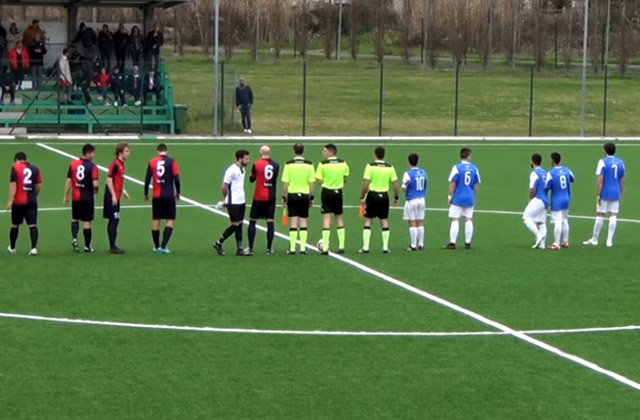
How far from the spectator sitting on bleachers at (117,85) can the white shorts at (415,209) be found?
2981 centimetres

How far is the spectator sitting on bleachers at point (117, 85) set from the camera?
172ft

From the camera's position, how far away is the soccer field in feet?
46.0

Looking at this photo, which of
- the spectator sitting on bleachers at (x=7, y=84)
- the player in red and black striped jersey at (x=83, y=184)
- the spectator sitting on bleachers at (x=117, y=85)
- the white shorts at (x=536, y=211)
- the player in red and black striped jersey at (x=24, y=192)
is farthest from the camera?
the spectator sitting on bleachers at (x=117, y=85)

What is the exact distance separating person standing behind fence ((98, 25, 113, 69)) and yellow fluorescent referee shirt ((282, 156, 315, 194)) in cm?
3129

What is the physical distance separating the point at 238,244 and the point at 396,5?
81.7 m

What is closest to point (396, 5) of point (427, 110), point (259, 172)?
point (427, 110)

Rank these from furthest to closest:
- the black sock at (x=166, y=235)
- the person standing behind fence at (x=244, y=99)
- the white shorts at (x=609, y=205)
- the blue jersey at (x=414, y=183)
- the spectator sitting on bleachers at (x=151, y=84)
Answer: the spectator sitting on bleachers at (x=151, y=84) → the person standing behind fence at (x=244, y=99) → the white shorts at (x=609, y=205) → the blue jersey at (x=414, y=183) → the black sock at (x=166, y=235)

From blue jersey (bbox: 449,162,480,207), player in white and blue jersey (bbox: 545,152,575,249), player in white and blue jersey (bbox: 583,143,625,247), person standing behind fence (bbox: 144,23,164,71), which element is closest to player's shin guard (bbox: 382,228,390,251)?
blue jersey (bbox: 449,162,480,207)

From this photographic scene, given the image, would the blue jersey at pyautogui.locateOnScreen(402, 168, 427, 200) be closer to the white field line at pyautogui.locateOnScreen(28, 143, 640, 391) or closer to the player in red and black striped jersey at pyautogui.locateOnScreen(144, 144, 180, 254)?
the white field line at pyautogui.locateOnScreen(28, 143, 640, 391)

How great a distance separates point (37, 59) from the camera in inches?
2089

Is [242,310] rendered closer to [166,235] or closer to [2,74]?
[166,235]


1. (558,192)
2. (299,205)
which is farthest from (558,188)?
(299,205)

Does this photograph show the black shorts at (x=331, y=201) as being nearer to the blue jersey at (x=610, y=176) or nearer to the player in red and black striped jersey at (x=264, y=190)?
the player in red and black striped jersey at (x=264, y=190)

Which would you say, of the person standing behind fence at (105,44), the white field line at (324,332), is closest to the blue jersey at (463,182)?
the white field line at (324,332)
